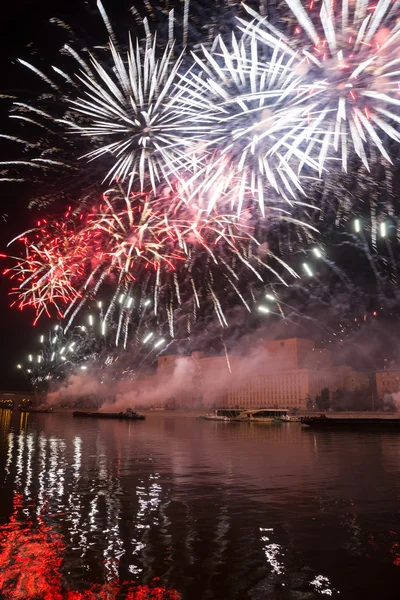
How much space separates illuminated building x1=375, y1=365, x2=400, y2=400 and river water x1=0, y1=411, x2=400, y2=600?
120m

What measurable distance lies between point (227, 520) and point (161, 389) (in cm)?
14806

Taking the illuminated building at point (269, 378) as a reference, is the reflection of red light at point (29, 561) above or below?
below

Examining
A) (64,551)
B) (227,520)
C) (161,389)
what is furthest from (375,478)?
(161,389)

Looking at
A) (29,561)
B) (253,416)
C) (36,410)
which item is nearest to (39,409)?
Answer: (36,410)

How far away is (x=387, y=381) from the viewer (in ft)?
463

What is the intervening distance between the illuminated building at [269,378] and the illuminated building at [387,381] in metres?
10.0

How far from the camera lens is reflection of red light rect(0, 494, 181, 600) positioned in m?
9.00

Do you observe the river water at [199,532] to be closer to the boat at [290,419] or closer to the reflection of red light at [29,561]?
the reflection of red light at [29,561]

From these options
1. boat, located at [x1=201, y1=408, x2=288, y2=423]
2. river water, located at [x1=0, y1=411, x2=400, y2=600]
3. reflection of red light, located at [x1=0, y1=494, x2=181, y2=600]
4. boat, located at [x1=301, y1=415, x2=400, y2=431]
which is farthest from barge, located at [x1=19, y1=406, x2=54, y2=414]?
reflection of red light, located at [x1=0, y1=494, x2=181, y2=600]

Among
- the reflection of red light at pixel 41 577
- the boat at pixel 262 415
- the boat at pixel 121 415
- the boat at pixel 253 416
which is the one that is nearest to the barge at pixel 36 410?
the boat at pixel 121 415

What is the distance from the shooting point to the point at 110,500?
1750 centimetres

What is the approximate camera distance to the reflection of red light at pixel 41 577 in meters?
9.00

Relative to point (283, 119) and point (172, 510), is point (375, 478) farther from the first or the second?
point (283, 119)

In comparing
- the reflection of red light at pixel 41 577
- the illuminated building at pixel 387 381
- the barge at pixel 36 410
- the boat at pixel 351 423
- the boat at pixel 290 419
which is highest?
the illuminated building at pixel 387 381
